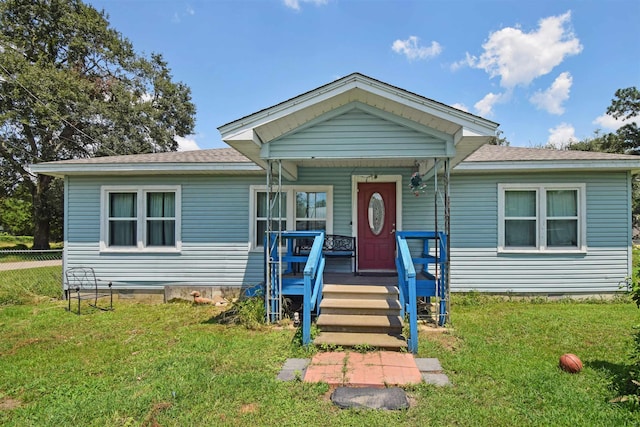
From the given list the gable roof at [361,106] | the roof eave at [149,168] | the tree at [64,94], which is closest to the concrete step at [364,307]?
the gable roof at [361,106]

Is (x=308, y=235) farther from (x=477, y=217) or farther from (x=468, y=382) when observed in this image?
(x=477, y=217)

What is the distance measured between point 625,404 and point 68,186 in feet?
31.9

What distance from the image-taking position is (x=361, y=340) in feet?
13.8

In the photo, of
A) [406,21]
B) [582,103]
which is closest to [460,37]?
[406,21]

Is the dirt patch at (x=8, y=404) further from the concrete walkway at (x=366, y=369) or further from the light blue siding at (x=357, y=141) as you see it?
the light blue siding at (x=357, y=141)

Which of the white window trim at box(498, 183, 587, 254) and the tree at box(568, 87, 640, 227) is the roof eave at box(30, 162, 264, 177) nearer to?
the white window trim at box(498, 183, 587, 254)

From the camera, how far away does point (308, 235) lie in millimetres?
5398

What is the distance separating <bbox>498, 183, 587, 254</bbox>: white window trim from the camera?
22.5ft

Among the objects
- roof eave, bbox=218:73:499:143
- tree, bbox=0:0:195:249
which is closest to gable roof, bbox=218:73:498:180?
roof eave, bbox=218:73:499:143

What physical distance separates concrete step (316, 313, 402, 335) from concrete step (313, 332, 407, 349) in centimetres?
8

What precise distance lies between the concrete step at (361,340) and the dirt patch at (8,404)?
2990 millimetres

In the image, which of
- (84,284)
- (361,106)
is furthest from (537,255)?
(84,284)

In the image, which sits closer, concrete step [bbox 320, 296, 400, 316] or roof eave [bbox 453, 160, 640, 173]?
concrete step [bbox 320, 296, 400, 316]

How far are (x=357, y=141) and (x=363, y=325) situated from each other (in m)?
2.63
